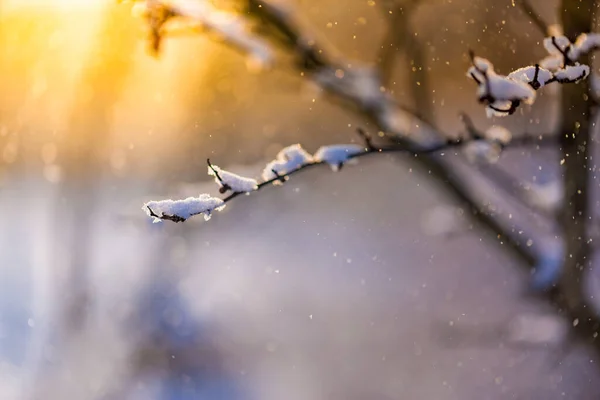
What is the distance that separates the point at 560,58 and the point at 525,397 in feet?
9.12

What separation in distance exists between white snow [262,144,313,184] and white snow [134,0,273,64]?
43 cm

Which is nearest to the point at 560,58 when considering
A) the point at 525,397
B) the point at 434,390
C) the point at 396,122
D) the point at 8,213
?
the point at 396,122

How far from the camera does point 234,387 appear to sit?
407 centimetres

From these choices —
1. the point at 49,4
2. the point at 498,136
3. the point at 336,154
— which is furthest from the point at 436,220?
the point at 336,154

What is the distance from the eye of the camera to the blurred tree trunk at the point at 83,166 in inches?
175

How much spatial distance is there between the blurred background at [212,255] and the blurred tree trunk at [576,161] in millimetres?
1465

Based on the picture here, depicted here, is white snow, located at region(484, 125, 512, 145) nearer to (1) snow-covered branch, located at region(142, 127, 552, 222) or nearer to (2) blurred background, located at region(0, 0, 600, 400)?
(1) snow-covered branch, located at region(142, 127, 552, 222)

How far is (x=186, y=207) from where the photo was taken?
3.00 feet

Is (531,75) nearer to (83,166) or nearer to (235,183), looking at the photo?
(235,183)

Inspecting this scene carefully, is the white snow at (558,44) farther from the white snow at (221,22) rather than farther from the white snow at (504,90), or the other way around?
the white snow at (221,22)

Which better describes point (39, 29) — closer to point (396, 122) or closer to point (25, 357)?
point (25, 357)

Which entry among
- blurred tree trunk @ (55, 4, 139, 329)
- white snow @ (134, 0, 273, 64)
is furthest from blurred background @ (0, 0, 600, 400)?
white snow @ (134, 0, 273, 64)

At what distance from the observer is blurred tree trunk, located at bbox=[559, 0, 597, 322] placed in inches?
48.4

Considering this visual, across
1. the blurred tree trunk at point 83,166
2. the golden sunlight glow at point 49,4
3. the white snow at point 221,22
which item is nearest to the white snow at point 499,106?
the white snow at point 221,22
